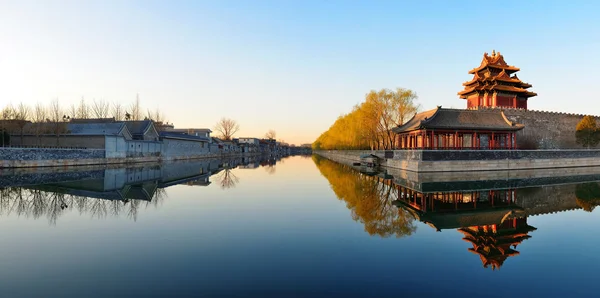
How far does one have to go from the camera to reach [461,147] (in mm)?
29000

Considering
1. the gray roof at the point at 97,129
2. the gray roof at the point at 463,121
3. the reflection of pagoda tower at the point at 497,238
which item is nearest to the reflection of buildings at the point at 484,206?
the reflection of pagoda tower at the point at 497,238

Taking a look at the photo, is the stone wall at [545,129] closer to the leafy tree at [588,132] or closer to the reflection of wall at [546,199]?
the leafy tree at [588,132]

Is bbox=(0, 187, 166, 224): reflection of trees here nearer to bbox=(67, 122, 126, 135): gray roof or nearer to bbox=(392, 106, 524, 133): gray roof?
bbox=(67, 122, 126, 135): gray roof

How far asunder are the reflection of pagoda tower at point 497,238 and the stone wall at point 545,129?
1475 inches

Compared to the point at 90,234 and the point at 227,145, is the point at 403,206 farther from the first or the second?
the point at 227,145

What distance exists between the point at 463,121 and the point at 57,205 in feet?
104

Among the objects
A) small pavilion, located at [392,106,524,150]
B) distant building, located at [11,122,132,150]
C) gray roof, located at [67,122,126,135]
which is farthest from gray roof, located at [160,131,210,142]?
small pavilion, located at [392,106,524,150]

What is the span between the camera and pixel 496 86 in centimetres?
4197

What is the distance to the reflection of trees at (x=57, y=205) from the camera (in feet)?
34.6

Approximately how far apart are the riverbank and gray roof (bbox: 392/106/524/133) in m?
2.57

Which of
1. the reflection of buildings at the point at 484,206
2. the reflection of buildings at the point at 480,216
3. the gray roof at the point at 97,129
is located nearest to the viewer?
the reflection of buildings at the point at 480,216

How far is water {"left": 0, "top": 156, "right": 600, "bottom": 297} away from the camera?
517cm

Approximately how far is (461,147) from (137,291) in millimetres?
29869

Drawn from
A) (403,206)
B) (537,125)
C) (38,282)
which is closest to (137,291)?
(38,282)
